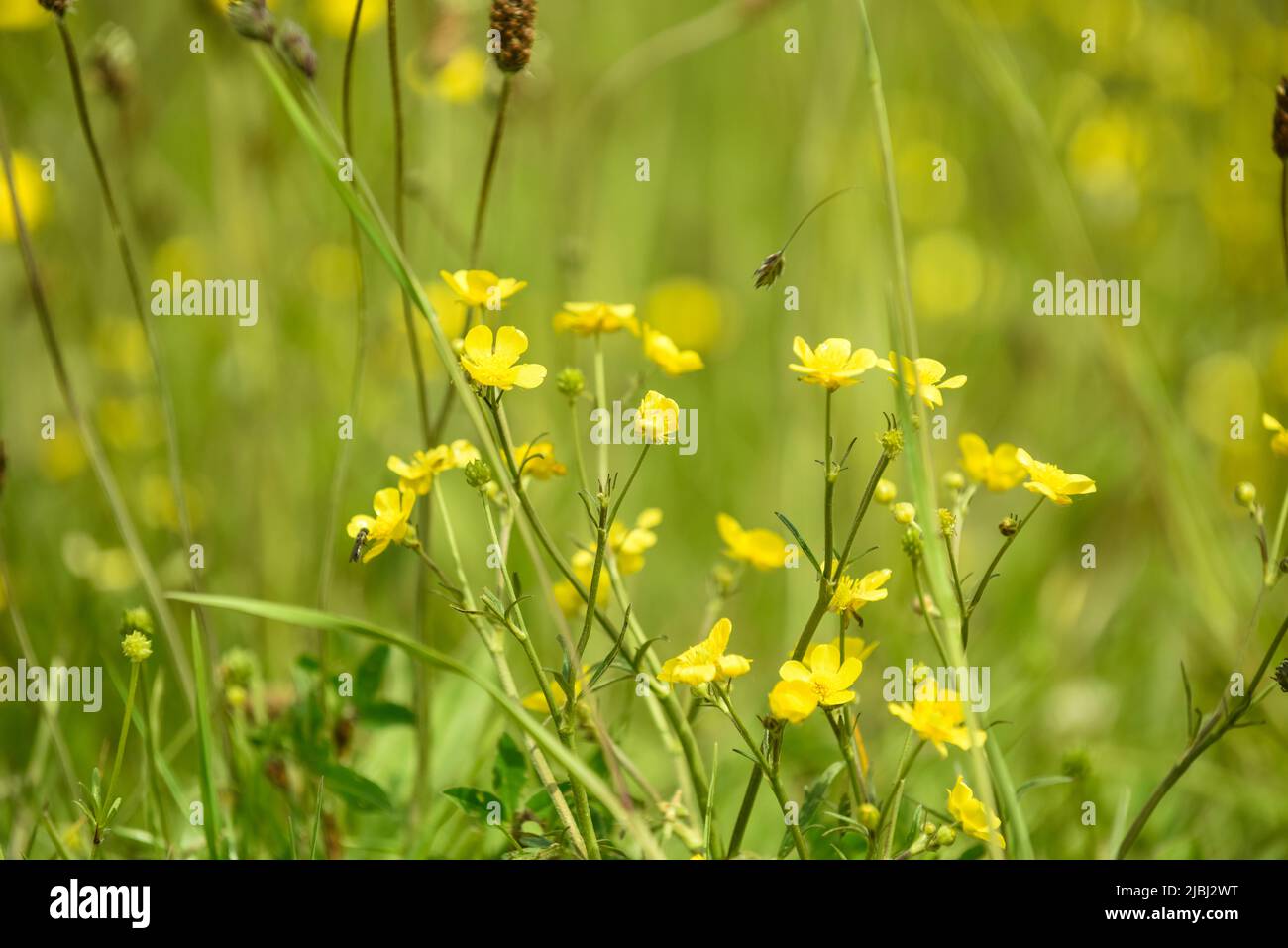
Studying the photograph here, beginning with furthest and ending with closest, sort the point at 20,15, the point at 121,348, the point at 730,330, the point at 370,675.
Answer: the point at 730,330 < the point at 121,348 < the point at 20,15 < the point at 370,675

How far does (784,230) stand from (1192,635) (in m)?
1.13

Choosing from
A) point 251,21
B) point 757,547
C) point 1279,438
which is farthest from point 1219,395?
point 251,21

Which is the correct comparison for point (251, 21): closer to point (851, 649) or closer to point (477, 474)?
point (477, 474)

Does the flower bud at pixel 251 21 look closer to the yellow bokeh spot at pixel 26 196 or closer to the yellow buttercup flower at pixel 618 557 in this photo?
the yellow buttercup flower at pixel 618 557

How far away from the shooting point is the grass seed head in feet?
2.67

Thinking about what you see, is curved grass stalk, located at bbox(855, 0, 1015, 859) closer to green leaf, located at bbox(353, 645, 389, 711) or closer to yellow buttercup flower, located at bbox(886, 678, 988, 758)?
yellow buttercup flower, located at bbox(886, 678, 988, 758)

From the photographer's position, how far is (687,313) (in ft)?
8.39

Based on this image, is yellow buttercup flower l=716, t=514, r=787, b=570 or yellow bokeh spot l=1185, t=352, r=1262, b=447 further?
yellow bokeh spot l=1185, t=352, r=1262, b=447

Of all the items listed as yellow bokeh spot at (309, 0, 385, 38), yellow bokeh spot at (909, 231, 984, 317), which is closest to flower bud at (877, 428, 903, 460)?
yellow bokeh spot at (309, 0, 385, 38)

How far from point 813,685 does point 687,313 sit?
190 centimetres

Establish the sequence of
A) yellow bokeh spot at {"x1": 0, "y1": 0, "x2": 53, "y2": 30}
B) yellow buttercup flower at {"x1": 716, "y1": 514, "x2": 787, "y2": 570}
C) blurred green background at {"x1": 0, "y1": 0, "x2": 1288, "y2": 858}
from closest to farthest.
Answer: yellow buttercup flower at {"x1": 716, "y1": 514, "x2": 787, "y2": 570} → blurred green background at {"x1": 0, "y1": 0, "x2": 1288, "y2": 858} → yellow bokeh spot at {"x1": 0, "y1": 0, "x2": 53, "y2": 30}

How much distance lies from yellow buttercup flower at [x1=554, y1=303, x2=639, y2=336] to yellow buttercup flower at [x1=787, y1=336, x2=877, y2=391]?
159 mm

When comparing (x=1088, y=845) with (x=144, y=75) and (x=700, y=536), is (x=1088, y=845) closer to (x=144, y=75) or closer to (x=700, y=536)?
(x=700, y=536)
